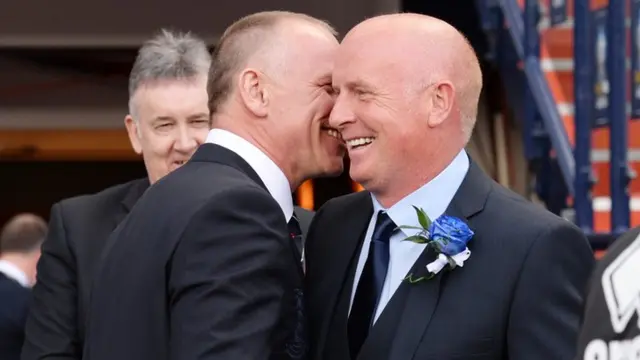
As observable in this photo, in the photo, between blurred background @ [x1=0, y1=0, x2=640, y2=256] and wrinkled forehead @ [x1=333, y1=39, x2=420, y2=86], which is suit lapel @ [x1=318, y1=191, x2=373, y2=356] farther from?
blurred background @ [x1=0, y1=0, x2=640, y2=256]

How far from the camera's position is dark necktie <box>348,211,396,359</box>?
3033mm

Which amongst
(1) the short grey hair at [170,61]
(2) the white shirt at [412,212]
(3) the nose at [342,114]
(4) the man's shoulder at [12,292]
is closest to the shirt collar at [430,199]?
(2) the white shirt at [412,212]

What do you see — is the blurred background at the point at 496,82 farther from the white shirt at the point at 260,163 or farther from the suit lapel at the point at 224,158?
the suit lapel at the point at 224,158

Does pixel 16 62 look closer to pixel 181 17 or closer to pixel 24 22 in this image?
pixel 24 22

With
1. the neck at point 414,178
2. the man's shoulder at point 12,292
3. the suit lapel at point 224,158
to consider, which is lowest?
the man's shoulder at point 12,292

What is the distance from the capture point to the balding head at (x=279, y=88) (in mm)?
3152

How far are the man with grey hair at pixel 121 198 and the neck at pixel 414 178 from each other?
101 centimetres

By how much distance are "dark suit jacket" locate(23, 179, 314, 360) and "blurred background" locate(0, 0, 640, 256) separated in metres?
1.84

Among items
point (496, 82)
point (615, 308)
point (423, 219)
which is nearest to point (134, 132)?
point (423, 219)

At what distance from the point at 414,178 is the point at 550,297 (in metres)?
0.41

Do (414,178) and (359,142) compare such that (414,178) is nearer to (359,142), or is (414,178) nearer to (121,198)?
(359,142)

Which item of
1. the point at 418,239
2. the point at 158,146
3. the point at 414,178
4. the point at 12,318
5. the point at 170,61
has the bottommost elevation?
the point at 12,318

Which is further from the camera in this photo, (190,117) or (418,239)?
(190,117)

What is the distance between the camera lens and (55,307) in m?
3.77
